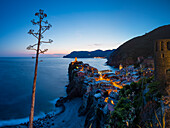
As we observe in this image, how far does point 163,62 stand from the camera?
9.38 meters

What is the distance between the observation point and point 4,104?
29.4 metres

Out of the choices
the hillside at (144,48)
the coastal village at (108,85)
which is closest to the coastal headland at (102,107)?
the coastal village at (108,85)

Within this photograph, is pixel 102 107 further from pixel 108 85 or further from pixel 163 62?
pixel 108 85

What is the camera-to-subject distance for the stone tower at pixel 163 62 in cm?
917

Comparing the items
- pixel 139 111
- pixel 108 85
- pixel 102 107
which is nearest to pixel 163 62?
pixel 139 111

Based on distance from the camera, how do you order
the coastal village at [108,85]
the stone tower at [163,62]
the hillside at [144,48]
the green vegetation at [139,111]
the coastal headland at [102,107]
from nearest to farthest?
the green vegetation at [139,111] < the stone tower at [163,62] < the coastal headland at [102,107] < the coastal village at [108,85] < the hillside at [144,48]

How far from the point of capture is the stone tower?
361 inches

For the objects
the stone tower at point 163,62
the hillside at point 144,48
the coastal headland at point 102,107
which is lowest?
the coastal headland at point 102,107

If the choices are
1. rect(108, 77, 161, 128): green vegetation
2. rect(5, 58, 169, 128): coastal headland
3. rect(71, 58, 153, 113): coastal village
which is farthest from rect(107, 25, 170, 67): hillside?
rect(108, 77, 161, 128): green vegetation

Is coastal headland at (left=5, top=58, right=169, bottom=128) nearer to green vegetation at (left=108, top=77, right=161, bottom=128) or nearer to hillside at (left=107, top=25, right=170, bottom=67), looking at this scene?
green vegetation at (left=108, top=77, right=161, bottom=128)

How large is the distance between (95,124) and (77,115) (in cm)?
898

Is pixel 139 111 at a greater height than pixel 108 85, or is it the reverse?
pixel 139 111

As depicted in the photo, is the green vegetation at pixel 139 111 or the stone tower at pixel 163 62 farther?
the stone tower at pixel 163 62

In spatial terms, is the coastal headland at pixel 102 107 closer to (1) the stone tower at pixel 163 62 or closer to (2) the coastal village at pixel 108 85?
(2) the coastal village at pixel 108 85
